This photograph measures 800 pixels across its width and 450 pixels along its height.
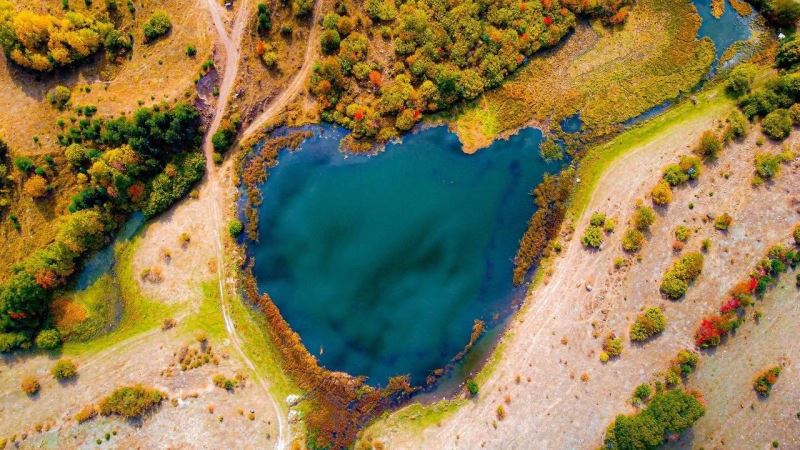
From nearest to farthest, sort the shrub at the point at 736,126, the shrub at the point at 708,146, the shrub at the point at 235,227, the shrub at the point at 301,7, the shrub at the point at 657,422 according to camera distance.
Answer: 1. the shrub at the point at 657,422
2. the shrub at the point at 235,227
3. the shrub at the point at 708,146
4. the shrub at the point at 301,7
5. the shrub at the point at 736,126

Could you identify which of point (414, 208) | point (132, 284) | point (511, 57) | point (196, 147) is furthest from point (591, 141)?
point (132, 284)

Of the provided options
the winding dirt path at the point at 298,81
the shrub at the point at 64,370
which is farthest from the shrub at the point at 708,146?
the shrub at the point at 64,370

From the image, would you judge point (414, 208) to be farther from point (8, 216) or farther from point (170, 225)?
point (8, 216)

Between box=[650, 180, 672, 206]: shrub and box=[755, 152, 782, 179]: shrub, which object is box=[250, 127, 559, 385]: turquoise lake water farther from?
box=[755, 152, 782, 179]: shrub

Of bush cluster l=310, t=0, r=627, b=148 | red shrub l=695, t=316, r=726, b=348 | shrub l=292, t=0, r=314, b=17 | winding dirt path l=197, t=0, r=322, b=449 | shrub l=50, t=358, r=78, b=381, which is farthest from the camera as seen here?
bush cluster l=310, t=0, r=627, b=148

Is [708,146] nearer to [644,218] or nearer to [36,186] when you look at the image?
[644,218]

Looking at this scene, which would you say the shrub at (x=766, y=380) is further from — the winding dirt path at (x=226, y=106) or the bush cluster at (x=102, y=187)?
the bush cluster at (x=102, y=187)

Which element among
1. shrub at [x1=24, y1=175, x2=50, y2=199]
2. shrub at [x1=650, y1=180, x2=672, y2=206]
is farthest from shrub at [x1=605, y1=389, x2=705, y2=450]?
shrub at [x1=24, y1=175, x2=50, y2=199]
